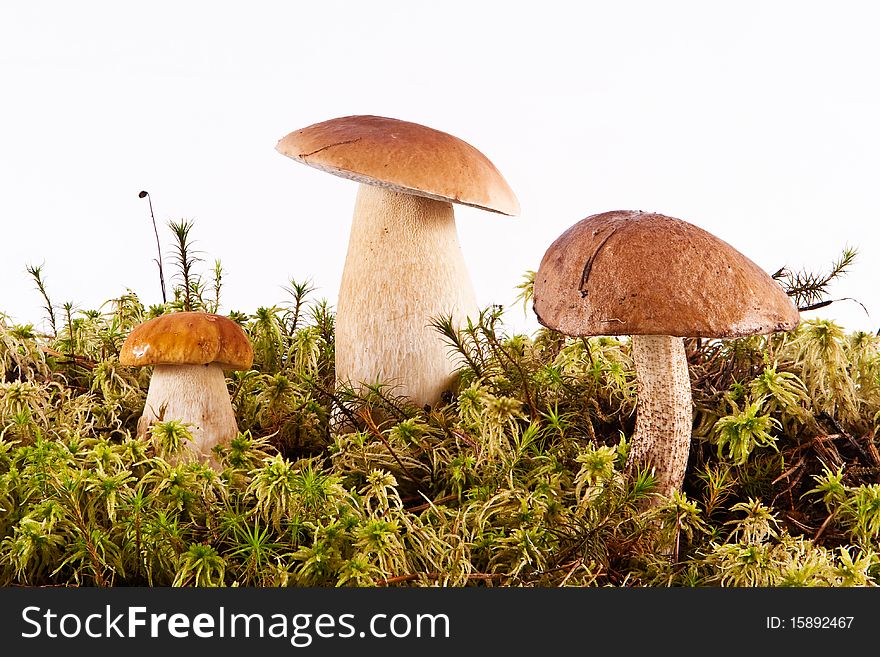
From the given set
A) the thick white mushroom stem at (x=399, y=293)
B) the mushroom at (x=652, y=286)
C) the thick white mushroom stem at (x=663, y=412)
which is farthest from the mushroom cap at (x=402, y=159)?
the thick white mushroom stem at (x=663, y=412)

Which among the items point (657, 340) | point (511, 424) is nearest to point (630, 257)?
point (657, 340)

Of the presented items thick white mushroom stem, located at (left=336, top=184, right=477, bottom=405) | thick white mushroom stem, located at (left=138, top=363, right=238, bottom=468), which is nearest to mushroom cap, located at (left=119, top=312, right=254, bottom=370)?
thick white mushroom stem, located at (left=138, top=363, right=238, bottom=468)

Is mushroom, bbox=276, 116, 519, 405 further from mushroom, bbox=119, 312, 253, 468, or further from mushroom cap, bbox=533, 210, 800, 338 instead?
mushroom cap, bbox=533, 210, 800, 338

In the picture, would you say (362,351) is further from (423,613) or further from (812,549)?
(812,549)

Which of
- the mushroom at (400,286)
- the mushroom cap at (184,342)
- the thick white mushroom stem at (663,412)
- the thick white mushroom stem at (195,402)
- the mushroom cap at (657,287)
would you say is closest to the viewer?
the mushroom cap at (657,287)

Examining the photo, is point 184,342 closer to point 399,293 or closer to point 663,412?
point 399,293

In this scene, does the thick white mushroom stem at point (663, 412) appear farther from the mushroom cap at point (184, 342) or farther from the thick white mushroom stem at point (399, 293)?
the mushroom cap at point (184, 342)
